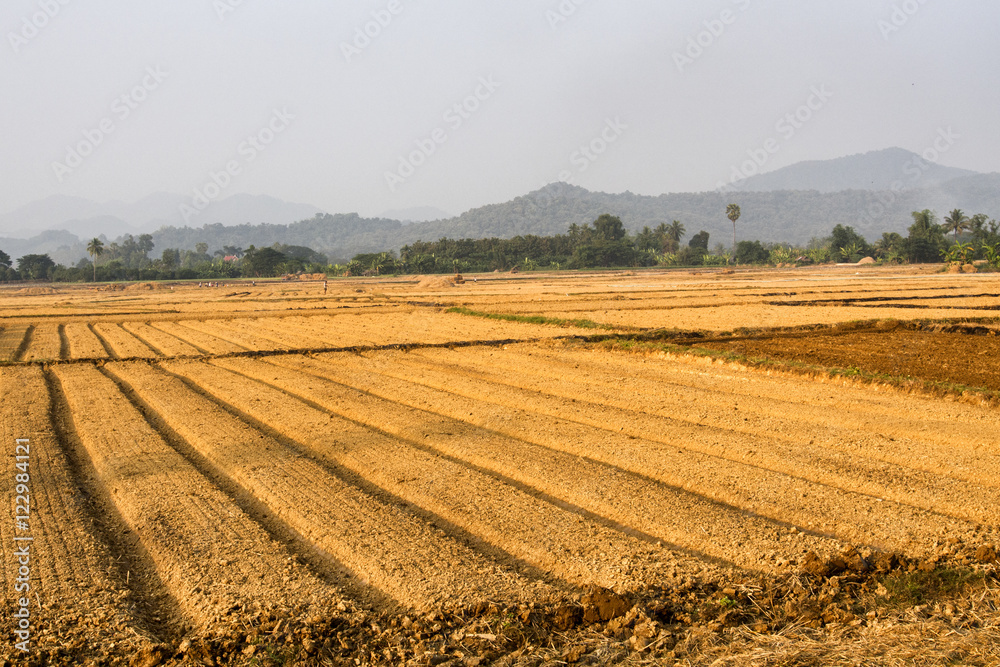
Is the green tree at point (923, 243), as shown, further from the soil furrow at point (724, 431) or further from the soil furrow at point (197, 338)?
the soil furrow at point (724, 431)

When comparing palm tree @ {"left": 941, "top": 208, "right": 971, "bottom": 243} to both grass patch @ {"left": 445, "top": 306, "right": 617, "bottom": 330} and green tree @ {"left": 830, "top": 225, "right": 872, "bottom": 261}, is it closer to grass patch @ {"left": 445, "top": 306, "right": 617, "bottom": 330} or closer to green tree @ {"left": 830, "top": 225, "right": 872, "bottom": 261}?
green tree @ {"left": 830, "top": 225, "right": 872, "bottom": 261}

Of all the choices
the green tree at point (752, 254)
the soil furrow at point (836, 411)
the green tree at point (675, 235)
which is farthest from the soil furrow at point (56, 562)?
the green tree at point (675, 235)

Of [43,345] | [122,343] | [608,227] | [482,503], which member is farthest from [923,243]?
[482,503]

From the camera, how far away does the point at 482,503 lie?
581 centimetres

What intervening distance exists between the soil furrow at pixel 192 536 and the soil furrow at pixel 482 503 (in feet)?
4.40

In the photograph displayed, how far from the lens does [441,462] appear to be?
703 cm

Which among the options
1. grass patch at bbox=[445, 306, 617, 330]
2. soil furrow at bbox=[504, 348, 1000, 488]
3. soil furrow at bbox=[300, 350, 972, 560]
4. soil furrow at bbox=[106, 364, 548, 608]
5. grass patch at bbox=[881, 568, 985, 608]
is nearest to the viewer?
grass patch at bbox=[881, 568, 985, 608]

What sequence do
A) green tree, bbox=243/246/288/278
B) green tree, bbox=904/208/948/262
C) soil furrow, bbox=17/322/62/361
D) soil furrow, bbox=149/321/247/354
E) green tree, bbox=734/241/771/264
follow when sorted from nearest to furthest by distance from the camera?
soil furrow, bbox=17/322/62/361, soil furrow, bbox=149/321/247/354, green tree, bbox=904/208/948/262, green tree, bbox=243/246/288/278, green tree, bbox=734/241/771/264

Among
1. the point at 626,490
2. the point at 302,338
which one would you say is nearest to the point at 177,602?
the point at 626,490

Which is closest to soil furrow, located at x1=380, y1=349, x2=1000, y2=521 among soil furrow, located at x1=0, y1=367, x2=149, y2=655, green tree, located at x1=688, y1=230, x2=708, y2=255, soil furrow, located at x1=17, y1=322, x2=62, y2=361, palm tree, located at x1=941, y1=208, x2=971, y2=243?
soil furrow, located at x1=0, y1=367, x2=149, y2=655

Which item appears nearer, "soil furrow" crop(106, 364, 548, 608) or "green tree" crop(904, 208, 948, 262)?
"soil furrow" crop(106, 364, 548, 608)

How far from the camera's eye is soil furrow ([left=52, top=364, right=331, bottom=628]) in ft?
13.7

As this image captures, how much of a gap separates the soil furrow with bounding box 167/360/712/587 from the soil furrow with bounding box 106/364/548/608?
0.31m

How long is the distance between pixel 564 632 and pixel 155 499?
158 inches
